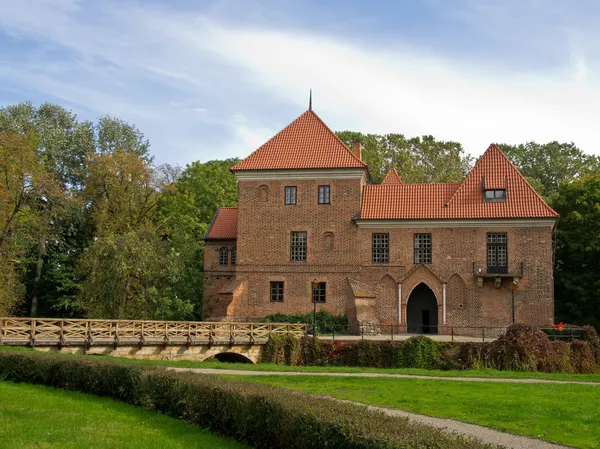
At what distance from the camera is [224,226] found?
41.8m

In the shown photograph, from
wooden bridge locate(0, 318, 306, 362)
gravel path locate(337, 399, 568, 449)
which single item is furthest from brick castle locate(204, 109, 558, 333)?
gravel path locate(337, 399, 568, 449)

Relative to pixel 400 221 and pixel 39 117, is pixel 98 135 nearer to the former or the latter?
pixel 39 117

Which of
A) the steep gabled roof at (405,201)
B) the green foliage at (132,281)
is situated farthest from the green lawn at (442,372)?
the green foliage at (132,281)

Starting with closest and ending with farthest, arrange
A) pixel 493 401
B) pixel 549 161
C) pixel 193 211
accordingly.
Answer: pixel 493 401 → pixel 193 211 → pixel 549 161

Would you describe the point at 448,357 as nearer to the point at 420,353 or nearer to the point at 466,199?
the point at 420,353

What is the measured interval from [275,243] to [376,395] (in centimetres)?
2178

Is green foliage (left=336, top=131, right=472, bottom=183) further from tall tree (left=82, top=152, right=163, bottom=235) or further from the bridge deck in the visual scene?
the bridge deck

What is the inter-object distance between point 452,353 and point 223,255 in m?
17.2

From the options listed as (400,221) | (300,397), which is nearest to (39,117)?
(400,221)

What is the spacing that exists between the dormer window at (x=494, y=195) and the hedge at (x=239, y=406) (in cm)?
2487

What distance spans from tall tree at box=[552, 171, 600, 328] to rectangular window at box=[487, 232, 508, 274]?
709cm

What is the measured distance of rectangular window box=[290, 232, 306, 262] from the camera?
125ft

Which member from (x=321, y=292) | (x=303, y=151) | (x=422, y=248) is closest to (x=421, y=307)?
(x=422, y=248)

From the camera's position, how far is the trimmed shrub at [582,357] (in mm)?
27203
